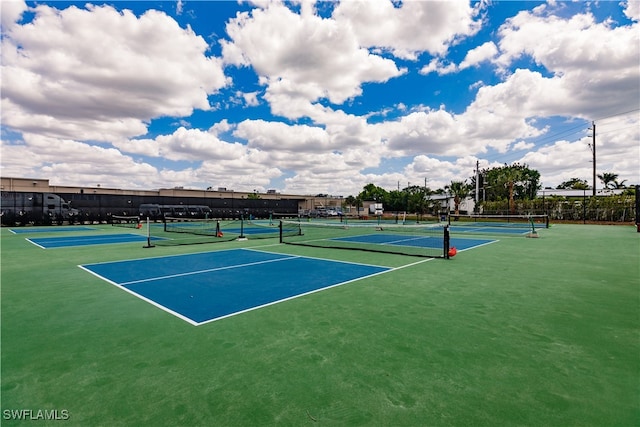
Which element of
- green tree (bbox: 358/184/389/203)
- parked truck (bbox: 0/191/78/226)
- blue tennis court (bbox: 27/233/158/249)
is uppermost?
green tree (bbox: 358/184/389/203)

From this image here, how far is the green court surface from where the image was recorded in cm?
301

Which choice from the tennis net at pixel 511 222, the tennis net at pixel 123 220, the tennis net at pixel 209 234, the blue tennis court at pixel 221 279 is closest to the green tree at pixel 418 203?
the tennis net at pixel 511 222

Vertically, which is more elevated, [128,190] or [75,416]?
[128,190]

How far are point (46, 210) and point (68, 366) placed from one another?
3972 cm

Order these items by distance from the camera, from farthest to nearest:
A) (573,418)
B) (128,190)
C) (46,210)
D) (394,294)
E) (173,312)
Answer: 1. (128,190)
2. (46,210)
3. (394,294)
4. (173,312)
5. (573,418)

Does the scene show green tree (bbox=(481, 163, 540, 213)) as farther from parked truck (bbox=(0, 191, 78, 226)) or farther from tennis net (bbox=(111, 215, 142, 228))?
parked truck (bbox=(0, 191, 78, 226))

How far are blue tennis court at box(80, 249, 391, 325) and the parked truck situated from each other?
3126cm

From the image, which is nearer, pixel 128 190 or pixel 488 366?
pixel 488 366

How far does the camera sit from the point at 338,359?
402cm

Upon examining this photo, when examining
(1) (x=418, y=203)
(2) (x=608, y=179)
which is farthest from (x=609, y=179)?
(1) (x=418, y=203)

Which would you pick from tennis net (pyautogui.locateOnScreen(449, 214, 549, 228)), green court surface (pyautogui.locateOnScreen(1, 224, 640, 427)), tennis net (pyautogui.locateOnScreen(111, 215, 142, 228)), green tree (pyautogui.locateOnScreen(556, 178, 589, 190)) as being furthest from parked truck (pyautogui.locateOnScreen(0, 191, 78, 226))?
green tree (pyautogui.locateOnScreen(556, 178, 589, 190))

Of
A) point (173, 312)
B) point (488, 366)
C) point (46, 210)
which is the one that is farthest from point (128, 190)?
point (488, 366)

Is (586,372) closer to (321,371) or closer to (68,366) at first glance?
(321,371)

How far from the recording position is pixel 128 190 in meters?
68.0
